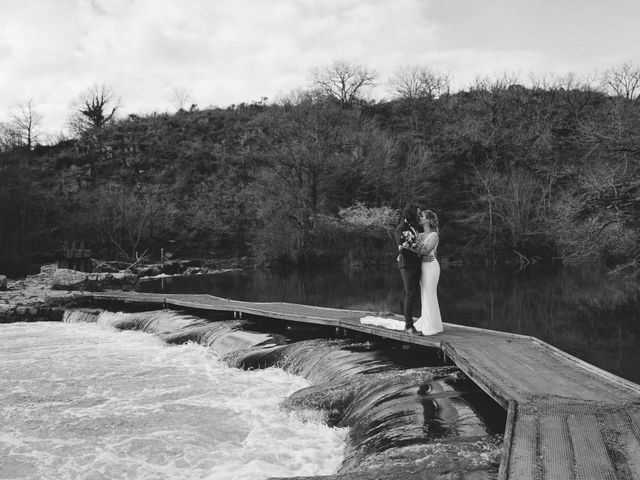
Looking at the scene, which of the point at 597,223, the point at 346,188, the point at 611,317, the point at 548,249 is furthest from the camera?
A: the point at 346,188

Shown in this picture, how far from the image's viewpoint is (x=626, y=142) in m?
18.4

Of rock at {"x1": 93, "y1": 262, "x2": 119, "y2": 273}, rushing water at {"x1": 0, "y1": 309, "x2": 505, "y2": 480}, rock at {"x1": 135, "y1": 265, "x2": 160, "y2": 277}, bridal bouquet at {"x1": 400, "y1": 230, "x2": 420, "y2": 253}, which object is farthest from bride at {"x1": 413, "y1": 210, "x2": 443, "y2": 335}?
rock at {"x1": 93, "y1": 262, "x2": 119, "y2": 273}

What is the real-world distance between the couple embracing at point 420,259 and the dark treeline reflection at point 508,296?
3.83 meters

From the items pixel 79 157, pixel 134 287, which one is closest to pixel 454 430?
pixel 134 287

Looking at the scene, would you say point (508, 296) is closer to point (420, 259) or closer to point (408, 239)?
point (420, 259)

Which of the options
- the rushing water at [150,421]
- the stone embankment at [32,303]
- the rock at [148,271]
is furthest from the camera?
the rock at [148,271]

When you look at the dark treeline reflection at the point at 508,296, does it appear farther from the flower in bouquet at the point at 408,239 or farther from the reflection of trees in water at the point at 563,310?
the flower in bouquet at the point at 408,239

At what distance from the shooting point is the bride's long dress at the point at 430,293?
31.8 feet

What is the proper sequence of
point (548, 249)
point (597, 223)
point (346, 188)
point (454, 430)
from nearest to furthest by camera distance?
point (454, 430) < point (597, 223) < point (548, 249) < point (346, 188)

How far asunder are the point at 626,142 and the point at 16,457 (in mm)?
19000

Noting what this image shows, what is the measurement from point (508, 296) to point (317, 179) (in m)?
24.6

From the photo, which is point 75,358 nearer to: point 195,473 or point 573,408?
point 195,473

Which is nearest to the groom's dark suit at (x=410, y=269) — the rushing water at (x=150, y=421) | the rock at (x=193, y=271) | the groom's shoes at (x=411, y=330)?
the groom's shoes at (x=411, y=330)

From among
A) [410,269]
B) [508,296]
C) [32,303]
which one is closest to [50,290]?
[32,303]
